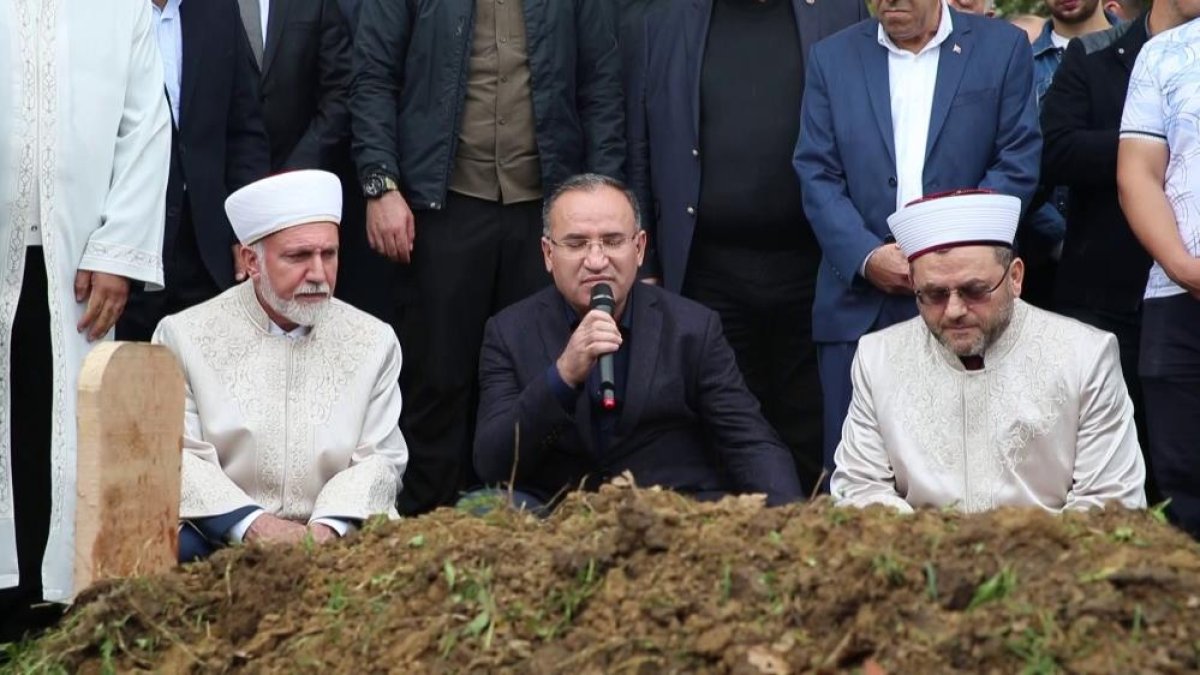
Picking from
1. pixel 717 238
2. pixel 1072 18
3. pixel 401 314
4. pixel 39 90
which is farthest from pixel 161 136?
pixel 1072 18

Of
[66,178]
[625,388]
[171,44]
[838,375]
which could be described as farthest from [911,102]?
[66,178]

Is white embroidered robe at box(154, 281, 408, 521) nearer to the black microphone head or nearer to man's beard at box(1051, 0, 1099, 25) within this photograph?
the black microphone head

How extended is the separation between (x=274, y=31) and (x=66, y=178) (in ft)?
6.73

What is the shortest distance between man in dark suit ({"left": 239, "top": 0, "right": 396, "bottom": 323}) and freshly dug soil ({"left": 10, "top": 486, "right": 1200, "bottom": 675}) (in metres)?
3.81

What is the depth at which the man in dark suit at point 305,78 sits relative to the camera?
880 cm

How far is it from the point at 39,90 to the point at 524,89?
88.4 inches

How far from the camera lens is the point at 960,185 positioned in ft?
26.1

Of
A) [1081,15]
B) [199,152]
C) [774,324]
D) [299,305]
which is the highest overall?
[1081,15]

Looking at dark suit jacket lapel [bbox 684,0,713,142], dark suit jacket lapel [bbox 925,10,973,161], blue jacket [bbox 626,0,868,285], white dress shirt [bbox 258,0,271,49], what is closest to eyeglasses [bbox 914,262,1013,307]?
dark suit jacket lapel [bbox 925,10,973,161]

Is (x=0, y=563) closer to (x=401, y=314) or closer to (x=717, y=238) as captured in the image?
(x=401, y=314)

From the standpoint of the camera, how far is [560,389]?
7.10 metres

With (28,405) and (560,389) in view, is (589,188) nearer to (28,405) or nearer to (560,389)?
(560,389)

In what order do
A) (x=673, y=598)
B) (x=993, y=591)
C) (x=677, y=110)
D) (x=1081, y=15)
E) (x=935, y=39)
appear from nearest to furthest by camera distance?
1. (x=993, y=591)
2. (x=673, y=598)
3. (x=935, y=39)
4. (x=677, y=110)
5. (x=1081, y=15)

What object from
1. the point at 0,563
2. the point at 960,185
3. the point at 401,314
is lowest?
the point at 0,563
